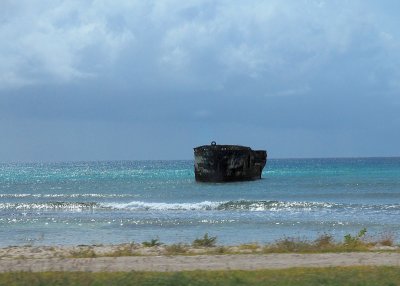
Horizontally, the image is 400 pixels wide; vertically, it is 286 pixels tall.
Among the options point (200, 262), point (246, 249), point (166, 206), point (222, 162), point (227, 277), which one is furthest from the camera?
point (222, 162)

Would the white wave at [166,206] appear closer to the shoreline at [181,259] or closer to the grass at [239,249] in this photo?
the grass at [239,249]

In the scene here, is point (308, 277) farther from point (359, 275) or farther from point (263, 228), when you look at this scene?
point (263, 228)

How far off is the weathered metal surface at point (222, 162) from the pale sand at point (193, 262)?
160ft

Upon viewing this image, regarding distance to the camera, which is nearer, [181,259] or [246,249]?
[181,259]

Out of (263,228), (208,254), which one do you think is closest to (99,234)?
(263,228)

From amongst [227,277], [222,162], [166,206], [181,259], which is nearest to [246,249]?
[181,259]

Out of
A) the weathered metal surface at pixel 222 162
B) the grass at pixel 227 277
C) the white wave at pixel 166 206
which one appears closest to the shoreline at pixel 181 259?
the grass at pixel 227 277

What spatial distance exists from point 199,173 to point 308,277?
5625cm

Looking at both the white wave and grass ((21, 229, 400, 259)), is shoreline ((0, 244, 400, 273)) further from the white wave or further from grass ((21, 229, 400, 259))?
the white wave

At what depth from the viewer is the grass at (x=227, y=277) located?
12.0 meters

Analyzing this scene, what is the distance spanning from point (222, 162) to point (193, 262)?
51.6 metres

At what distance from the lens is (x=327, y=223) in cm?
2916

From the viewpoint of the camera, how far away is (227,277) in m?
12.8

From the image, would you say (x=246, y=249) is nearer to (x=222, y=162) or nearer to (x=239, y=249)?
(x=239, y=249)
